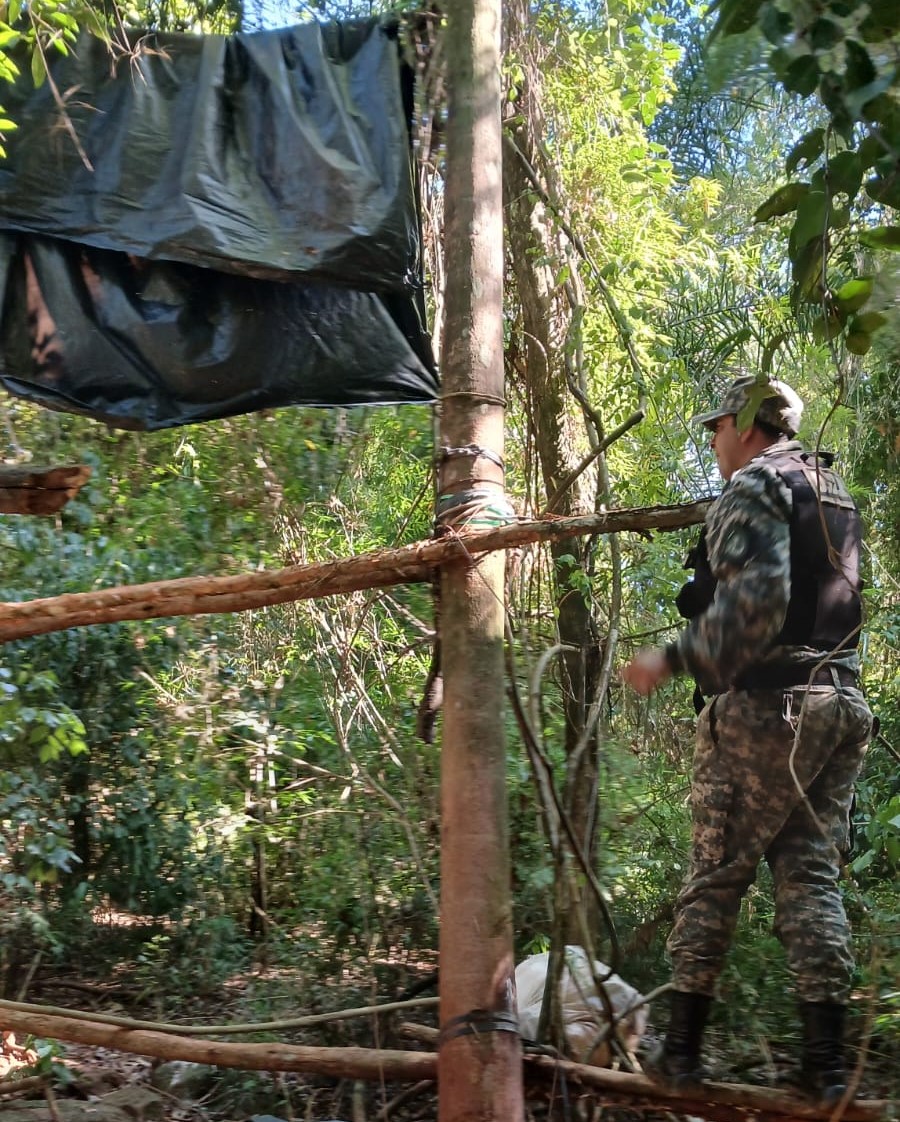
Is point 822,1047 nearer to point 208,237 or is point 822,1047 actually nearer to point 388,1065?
point 388,1065

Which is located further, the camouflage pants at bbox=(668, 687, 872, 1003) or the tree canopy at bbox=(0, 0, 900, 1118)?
the tree canopy at bbox=(0, 0, 900, 1118)

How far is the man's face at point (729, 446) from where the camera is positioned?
2.93 metres

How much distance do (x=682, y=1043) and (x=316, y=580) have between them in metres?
1.48

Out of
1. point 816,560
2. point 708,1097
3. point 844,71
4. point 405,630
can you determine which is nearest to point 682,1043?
point 708,1097

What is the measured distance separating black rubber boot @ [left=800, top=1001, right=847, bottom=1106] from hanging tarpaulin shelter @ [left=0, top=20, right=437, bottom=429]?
2012 millimetres

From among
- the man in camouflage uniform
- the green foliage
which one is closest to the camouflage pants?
the man in camouflage uniform

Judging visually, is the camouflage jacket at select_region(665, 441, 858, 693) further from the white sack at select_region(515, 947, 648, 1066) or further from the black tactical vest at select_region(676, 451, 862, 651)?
the white sack at select_region(515, 947, 648, 1066)

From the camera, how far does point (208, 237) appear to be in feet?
Answer: 10.1

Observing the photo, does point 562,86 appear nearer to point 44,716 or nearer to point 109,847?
point 44,716

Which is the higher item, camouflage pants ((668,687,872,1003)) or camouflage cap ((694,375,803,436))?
camouflage cap ((694,375,803,436))

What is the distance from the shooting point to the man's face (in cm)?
293

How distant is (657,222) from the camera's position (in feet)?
16.4

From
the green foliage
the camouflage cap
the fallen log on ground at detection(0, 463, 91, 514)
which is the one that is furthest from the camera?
the fallen log on ground at detection(0, 463, 91, 514)

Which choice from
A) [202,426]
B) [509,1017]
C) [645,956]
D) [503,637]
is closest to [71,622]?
[503,637]
